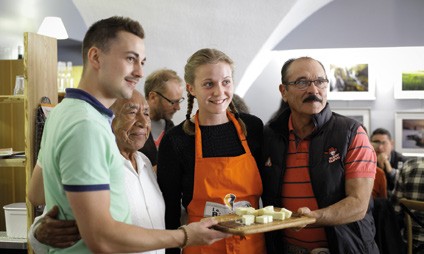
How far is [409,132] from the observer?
631 cm

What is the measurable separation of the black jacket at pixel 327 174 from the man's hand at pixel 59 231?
97 cm

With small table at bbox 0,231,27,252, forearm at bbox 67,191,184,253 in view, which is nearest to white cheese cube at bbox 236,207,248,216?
forearm at bbox 67,191,184,253

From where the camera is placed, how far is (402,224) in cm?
405

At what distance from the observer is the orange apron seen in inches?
88.2

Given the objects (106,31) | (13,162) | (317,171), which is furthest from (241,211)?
Answer: (13,162)

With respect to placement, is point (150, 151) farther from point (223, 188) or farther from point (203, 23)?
point (203, 23)

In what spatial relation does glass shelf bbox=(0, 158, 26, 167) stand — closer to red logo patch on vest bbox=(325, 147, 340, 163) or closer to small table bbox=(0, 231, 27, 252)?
small table bbox=(0, 231, 27, 252)

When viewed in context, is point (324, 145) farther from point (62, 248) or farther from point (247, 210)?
point (62, 248)

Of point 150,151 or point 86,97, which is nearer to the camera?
point 86,97

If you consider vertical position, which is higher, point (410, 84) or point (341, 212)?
point (410, 84)

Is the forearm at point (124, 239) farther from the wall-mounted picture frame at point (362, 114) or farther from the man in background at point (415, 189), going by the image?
the wall-mounted picture frame at point (362, 114)

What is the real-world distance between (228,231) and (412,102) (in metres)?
5.15

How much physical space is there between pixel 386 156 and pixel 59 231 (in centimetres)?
400

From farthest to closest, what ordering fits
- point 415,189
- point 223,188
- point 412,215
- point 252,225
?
point 415,189
point 412,215
point 223,188
point 252,225
